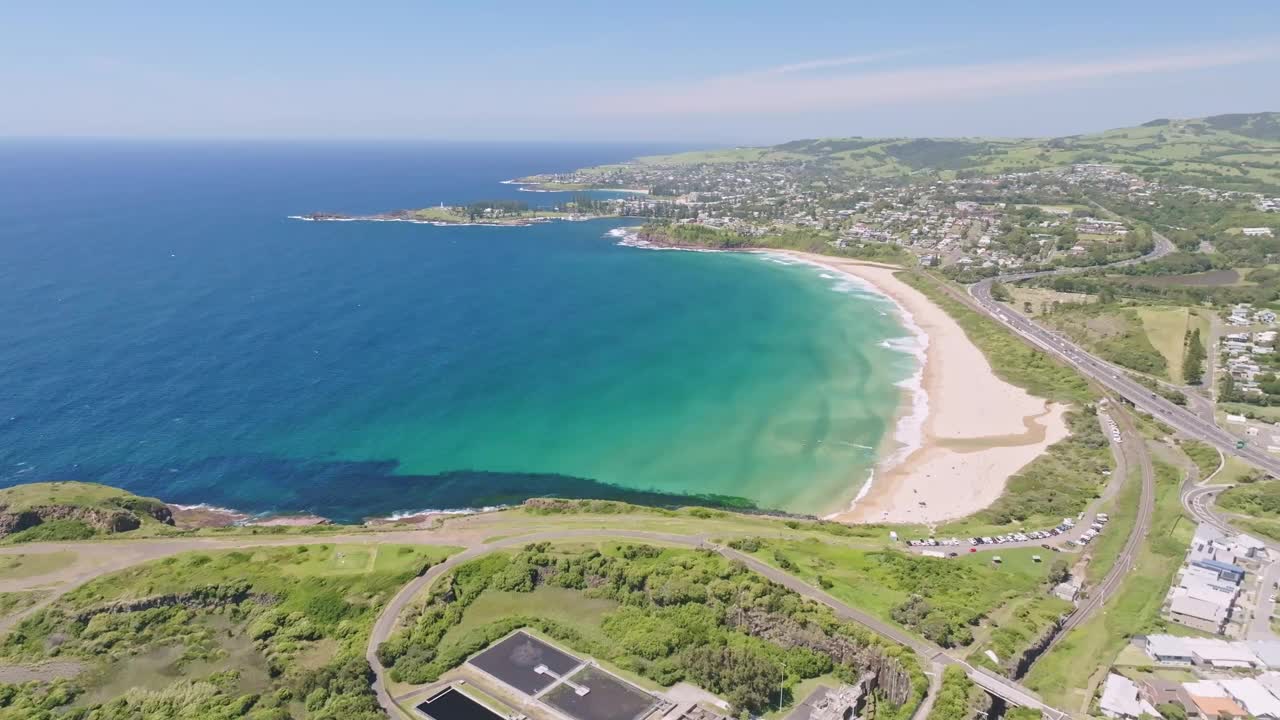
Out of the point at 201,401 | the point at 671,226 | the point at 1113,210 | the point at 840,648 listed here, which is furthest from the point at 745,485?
the point at 1113,210

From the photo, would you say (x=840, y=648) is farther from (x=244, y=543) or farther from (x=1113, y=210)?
(x=1113, y=210)

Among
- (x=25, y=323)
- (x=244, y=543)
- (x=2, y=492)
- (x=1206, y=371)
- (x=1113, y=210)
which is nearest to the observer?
(x=244, y=543)

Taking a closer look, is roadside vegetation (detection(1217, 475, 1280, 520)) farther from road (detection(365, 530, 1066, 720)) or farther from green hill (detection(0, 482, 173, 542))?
green hill (detection(0, 482, 173, 542))

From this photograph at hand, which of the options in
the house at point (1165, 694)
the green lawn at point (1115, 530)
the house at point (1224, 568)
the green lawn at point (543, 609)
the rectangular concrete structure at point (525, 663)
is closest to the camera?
the house at point (1165, 694)

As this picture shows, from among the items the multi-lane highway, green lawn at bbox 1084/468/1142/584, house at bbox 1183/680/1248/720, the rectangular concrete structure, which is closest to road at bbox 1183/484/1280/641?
green lawn at bbox 1084/468/1142/584

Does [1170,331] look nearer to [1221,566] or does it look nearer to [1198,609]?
[1221,566]

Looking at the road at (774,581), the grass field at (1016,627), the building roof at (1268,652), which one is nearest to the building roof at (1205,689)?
the building roof at (1268,652)

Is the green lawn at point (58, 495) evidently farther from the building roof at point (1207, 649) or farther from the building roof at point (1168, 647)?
the building roof at point (1207, 649)
